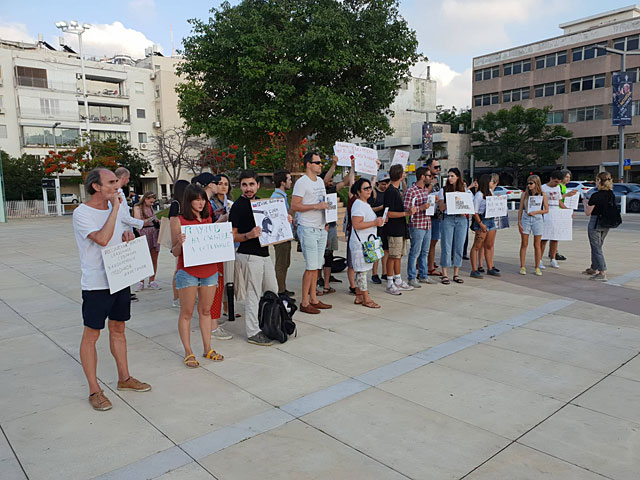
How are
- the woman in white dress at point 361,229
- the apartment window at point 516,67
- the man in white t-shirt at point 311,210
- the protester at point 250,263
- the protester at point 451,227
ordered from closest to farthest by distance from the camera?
the protester at point 250,263
the man in white t-shirt at point 311,210
the woman in white dress at point 361,229
the protester at point 451,227
the apartment window at point 516,67

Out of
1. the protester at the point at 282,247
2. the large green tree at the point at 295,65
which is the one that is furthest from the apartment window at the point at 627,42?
the protester at the point at 282,247

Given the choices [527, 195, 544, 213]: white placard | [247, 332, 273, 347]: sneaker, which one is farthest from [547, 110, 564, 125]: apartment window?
[247, 332, 273, 347]: sneaker

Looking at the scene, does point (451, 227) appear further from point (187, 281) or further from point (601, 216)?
point (187, 281)

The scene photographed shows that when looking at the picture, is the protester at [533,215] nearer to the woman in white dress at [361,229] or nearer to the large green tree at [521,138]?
the woman in white dress at [361,229]

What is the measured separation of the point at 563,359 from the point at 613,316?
6.77 feet

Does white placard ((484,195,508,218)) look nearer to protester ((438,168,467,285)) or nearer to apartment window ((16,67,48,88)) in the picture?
protester ((438,168,467,285))

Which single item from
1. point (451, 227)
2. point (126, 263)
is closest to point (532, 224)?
point (451, 227)

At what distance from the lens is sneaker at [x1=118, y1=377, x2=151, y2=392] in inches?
158

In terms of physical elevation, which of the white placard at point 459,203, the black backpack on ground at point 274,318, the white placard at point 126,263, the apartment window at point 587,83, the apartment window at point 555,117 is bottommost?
the black backpack on ground at point 274,318

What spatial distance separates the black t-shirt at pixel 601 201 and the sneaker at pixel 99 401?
8044 millimetres

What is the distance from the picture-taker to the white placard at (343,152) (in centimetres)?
713

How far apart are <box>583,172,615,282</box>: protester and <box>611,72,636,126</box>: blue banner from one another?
68.8 feet

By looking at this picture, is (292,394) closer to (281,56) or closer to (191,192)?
(191,192)

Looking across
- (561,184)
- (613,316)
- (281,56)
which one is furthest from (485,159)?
(613,316)
